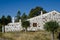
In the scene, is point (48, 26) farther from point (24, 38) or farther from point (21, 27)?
point (21, 27)

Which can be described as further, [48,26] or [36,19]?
[36,19]

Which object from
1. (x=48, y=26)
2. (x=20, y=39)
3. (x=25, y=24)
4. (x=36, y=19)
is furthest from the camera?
(x=36, y=19)

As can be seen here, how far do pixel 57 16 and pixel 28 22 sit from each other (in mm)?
7294

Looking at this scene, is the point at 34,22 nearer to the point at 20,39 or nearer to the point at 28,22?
the point at 28,22

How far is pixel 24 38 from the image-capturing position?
29203 mm

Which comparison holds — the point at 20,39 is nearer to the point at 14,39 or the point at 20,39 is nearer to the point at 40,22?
the point at 14,39

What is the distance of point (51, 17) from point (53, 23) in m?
20.4

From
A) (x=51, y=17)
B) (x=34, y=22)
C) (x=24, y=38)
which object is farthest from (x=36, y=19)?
(x=24, y=38)

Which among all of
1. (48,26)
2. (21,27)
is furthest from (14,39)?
(21,27)

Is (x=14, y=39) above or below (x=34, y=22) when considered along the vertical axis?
below

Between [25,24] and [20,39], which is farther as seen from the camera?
[25,24]

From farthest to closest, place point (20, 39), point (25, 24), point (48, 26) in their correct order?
point (25, 24) < point (20, 39) < point (48, 26)

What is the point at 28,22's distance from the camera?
1750 inches

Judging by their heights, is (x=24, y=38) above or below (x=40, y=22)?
below
